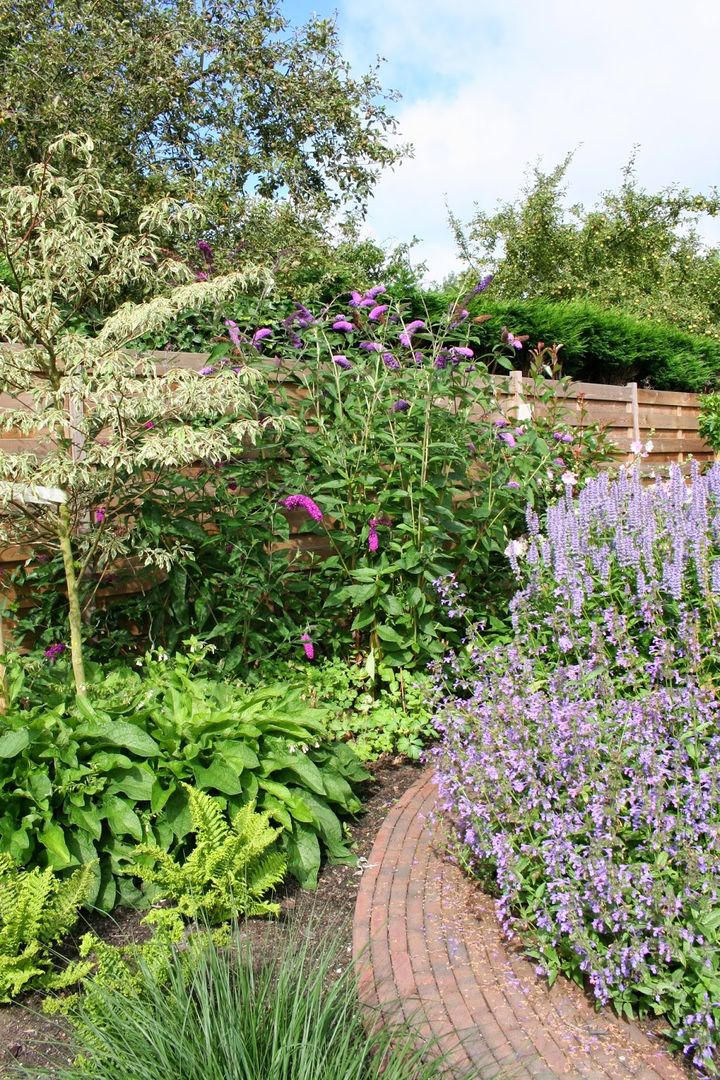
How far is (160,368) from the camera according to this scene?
170 inches

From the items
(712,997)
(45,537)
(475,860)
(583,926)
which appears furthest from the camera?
(45,537)

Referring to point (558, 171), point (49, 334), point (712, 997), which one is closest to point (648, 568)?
point (712, 997)

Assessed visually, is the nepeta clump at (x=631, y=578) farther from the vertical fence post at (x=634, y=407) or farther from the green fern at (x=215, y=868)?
the vertical fence post at (x=634, y=407)

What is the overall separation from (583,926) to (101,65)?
10437 mm

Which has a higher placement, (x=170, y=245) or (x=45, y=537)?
(x=170, y=245)

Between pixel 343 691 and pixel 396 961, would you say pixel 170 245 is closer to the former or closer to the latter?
pixel 343 691

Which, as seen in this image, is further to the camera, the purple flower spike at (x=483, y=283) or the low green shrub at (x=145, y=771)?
the purple flower spike at (x=483, y=283)

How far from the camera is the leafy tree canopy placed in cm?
1700

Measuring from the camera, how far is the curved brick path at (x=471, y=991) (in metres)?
1.97

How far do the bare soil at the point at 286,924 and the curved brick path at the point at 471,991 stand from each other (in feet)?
0.30

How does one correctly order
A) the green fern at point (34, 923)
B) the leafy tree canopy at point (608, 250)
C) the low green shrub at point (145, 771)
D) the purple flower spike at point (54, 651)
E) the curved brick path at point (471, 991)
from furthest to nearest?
the leafy tree canopy at point (608, 250) < the purple flower spike at point (54, 651) < the low green shrub at point (145, 771) < the green fern at point (34, 923) < the curved brick path at point (471, 991)

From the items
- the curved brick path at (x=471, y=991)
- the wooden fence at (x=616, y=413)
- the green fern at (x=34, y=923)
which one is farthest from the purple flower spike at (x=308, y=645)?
the green fern at (x=34, y=923)

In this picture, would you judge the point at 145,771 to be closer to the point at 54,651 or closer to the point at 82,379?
the point at 54,651

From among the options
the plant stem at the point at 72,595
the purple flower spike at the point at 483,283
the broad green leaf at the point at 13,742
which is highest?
the purple flower spike at the point at 483,283
